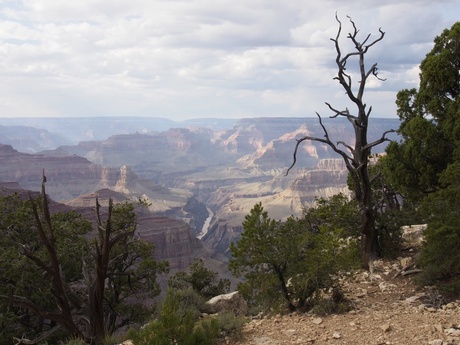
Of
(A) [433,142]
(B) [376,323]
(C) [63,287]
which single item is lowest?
(B) [376,323]

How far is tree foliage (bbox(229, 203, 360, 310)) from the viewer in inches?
438

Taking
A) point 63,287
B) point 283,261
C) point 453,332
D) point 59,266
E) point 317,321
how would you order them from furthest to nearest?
point 59,266 < point 63,287 < point 283,261 < point 317,321 < point 453,332

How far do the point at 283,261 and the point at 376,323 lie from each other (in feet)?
9.19

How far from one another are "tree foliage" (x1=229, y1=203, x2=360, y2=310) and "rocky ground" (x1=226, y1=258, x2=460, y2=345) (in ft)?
2.27

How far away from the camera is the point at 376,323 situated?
31.6ft

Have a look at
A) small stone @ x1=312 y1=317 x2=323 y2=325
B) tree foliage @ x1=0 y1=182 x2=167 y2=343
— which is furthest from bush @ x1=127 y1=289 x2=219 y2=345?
tree foliage @ x1=0 y1=182 x2=167 y2=343

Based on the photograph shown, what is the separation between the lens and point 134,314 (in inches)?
898

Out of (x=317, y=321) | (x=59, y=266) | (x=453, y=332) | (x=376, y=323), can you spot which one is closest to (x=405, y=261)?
(x=376, y=323)

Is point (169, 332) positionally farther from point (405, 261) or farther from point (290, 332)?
point (405, 261)

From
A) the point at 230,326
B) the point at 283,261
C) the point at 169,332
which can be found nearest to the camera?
the point at 169,332

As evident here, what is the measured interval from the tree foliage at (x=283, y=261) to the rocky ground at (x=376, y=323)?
693 mm

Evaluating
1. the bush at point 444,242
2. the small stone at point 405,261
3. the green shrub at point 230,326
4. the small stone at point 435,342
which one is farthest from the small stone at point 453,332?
the small stone at point 405,261

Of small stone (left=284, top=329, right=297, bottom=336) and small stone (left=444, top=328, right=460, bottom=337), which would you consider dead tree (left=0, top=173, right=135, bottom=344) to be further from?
small stone (left=444, top=328, right=460, bottom=337)

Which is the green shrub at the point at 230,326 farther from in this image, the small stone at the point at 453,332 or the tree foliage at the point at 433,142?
the tree foliage at the point at 433,142
